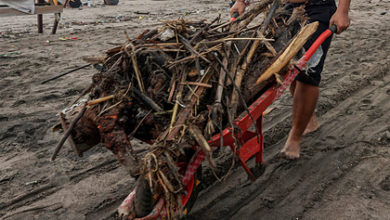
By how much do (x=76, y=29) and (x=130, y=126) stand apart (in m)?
7.24

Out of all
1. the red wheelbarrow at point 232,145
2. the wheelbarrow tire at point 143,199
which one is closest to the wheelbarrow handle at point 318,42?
the red wheelbarrow at point 232,145

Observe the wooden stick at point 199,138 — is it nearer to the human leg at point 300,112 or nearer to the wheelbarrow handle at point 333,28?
the wheelbarrow handle at point 333,28

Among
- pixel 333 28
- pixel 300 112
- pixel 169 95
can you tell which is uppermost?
pixel 333 28

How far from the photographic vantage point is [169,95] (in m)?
1.87

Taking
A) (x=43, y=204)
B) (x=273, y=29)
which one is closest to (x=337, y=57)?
(x=273, y=29)

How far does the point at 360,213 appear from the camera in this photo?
88.2 inches

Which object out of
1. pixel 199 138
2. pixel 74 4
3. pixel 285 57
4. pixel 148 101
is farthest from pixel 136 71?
pixel 74 4

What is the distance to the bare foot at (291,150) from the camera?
114 inches

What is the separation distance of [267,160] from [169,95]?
1.42 m

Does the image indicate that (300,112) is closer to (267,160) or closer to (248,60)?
(267,160)

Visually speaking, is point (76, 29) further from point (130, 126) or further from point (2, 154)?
point (130, 126)

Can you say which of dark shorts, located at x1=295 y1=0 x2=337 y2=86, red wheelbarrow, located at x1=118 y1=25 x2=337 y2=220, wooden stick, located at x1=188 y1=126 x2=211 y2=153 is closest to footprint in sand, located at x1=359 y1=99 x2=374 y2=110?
dark shorts, located at x1=295 y1=0 x2=337 y2=86

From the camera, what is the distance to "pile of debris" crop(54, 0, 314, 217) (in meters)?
1.66

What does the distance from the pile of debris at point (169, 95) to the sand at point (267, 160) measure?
32cm
